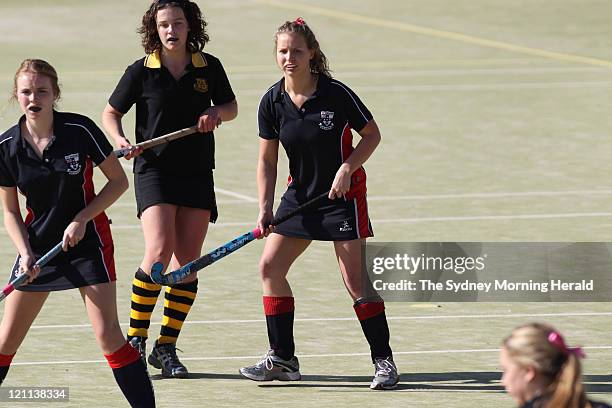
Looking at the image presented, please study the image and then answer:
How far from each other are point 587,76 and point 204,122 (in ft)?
44.6

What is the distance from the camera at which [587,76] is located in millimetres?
21781

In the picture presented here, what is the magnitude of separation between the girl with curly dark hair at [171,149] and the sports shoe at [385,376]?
1.14 meters

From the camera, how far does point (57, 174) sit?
25.0 ft

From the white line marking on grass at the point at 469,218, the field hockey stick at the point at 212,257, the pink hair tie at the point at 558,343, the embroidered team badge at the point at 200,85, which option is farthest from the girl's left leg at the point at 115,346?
the white line marking on grass at the point at 469,218

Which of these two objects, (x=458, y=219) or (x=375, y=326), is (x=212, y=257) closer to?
(x=375, y=326)

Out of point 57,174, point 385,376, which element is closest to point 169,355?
point 385,376

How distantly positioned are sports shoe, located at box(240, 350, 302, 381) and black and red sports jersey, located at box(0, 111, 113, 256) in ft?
5.33

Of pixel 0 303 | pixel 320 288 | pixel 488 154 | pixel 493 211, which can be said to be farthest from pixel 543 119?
pixel 0 303

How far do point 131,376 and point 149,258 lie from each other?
4.58 ft

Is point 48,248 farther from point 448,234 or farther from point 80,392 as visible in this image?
point 448,234

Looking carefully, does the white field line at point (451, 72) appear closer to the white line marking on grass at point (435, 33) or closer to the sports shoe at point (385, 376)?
the white line marking on grass at point (435, 33)

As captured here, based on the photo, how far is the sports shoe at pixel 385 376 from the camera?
28.9 feet

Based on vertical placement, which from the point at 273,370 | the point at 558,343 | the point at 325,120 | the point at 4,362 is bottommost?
the point at 273,370

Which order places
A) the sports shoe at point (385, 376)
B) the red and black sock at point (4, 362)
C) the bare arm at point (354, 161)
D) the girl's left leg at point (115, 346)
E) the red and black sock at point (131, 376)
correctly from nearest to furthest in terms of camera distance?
the girl's left leg at point (115, 346), the red and black sock at point (131, 376), the red and black sock at point (4, 362), the bare arm at point (354, 161), the sports shoe at point (385, 376)
